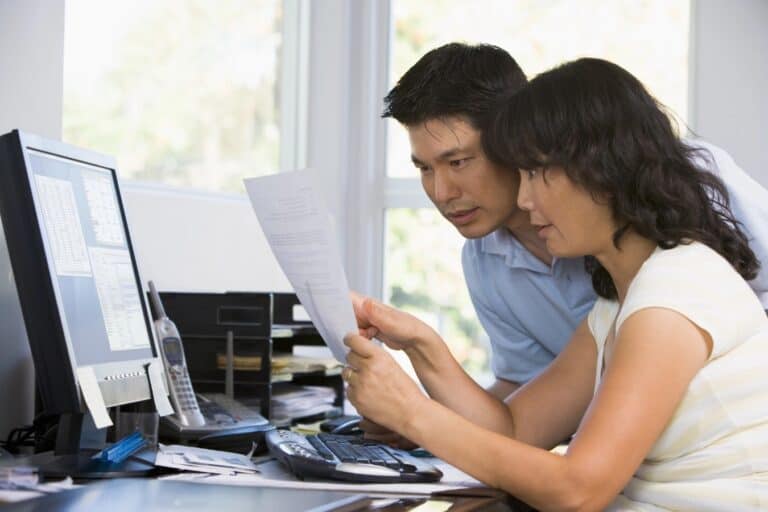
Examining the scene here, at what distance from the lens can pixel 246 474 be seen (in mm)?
1455

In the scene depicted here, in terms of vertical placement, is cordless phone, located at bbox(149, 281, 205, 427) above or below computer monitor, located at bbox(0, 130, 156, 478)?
below

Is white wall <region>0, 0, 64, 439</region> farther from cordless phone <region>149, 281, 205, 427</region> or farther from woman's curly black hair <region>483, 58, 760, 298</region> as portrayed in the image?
woman's curly black hair <region>483, 58, 760, 298</region>

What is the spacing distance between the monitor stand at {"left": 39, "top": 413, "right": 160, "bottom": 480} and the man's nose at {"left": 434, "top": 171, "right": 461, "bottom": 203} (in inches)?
26.2

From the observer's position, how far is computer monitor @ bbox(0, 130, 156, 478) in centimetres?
140

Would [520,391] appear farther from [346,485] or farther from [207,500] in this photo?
[207,500]

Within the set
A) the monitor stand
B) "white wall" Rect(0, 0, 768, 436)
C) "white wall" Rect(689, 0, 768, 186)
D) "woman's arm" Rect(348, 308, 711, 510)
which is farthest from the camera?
"white wall" Rect(689, 0, 768, 186)

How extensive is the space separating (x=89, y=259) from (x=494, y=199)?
696 millimetres

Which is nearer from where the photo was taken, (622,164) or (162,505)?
(162,505)

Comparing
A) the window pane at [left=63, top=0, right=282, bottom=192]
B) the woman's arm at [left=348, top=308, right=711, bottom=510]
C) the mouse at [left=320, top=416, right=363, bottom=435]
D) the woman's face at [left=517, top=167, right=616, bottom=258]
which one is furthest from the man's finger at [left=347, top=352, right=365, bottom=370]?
the window pane at [left=63, top=0, right=282, bottom=192]

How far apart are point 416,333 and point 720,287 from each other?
52cm

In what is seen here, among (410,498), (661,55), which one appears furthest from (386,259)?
(410,498)

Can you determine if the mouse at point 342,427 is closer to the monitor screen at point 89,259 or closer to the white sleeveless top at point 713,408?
the monitor screen at point 89,259

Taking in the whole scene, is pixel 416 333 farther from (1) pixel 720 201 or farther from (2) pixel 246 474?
(1) pixel 720 201

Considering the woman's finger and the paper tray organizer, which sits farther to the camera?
the paper tray organizer
